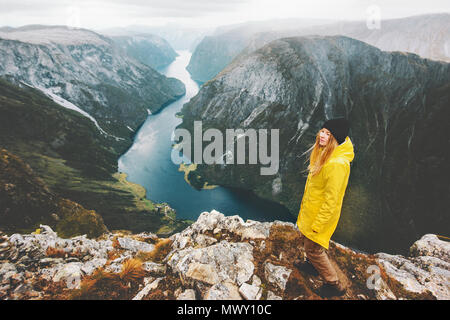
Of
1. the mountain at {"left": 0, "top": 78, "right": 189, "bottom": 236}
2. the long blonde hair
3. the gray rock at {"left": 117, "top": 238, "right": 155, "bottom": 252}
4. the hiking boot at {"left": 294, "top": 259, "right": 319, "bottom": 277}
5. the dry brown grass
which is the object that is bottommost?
the mountain at {"left": 0, "top": 78, "right": 189, "bottom": 236}

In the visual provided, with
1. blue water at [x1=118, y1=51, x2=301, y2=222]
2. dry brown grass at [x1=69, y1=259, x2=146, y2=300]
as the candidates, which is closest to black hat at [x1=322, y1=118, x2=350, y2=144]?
dry brown grass at [x1=69, y1=259, x2=146, y2=300]

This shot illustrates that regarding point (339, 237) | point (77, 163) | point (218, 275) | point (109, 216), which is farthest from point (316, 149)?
point (77, 163)

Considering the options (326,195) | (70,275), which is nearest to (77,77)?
(70,275)

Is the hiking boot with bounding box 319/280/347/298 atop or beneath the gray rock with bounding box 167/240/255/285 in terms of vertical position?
atop

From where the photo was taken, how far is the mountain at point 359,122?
7488cm

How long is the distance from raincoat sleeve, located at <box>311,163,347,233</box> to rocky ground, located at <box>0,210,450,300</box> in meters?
2.89

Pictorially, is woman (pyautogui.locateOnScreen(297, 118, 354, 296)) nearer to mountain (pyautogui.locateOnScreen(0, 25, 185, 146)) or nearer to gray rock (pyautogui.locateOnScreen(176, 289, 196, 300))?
gray rock (pyautogui.locateOnScreen(176, 289, 196, 300))

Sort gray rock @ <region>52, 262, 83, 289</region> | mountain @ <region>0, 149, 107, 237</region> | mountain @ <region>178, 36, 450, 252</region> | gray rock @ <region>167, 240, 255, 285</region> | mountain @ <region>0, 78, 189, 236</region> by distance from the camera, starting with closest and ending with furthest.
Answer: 1. gray rock @ <region>167, 240, 255, 285</region>
2. gray rock @ <region>52, 262, 83, 289</region>
3. mountain @ <region>0, 149, 107, 237</region>
4. mountain @ <region>0, 78, 189, 236</region>
5. mountain @ <region>178, 36, 450, 252</region>

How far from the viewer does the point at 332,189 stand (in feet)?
17.5

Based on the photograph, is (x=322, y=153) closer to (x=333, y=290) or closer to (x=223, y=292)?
(x=333, y=290)

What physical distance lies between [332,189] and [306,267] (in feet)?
11.6

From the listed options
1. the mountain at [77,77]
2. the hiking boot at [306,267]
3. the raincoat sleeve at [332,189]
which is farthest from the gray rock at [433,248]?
the mountain at [77,77]

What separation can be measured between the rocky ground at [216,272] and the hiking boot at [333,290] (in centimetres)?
24

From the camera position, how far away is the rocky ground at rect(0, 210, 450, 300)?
686 cm
